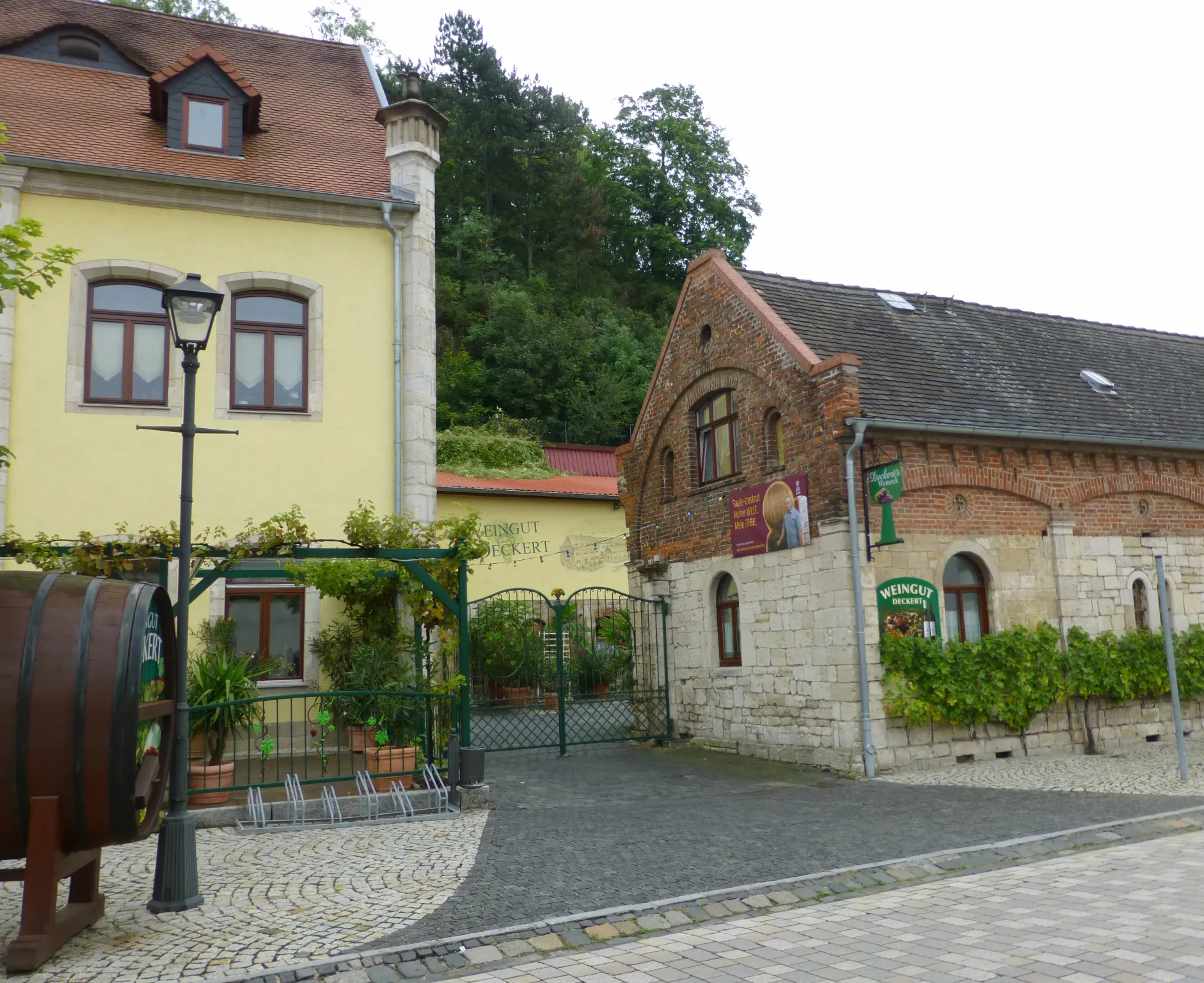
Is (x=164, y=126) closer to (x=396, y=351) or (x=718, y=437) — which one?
(x=396, y=351)

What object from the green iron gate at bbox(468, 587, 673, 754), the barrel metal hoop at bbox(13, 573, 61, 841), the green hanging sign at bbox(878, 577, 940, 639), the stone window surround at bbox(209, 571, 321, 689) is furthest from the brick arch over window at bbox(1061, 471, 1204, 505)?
the barrel metal hoop at bbox(13, 573, 61, 841)

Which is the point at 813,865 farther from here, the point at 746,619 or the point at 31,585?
the point at 746,619

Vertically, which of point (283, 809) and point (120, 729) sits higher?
point (120, 729)

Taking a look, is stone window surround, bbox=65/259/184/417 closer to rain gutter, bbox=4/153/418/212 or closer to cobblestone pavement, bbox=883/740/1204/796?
rain gutter, bbox=4/153/418/212

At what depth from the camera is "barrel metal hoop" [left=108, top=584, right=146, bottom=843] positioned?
17.4 feet

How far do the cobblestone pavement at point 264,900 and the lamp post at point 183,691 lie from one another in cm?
16

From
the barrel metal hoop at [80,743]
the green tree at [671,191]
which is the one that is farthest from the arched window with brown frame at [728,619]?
the green tree at [671,191]

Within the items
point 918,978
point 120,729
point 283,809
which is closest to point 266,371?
point 283,809

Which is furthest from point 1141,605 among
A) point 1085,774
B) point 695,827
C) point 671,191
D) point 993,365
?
point 671,191

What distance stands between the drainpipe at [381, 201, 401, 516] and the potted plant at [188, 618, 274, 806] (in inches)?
141

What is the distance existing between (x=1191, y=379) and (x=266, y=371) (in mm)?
16031

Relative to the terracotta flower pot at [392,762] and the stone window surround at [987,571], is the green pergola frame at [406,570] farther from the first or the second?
the stone window surround at [987,571]

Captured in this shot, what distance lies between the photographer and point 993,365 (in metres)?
15.9

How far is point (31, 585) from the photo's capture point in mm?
5598
